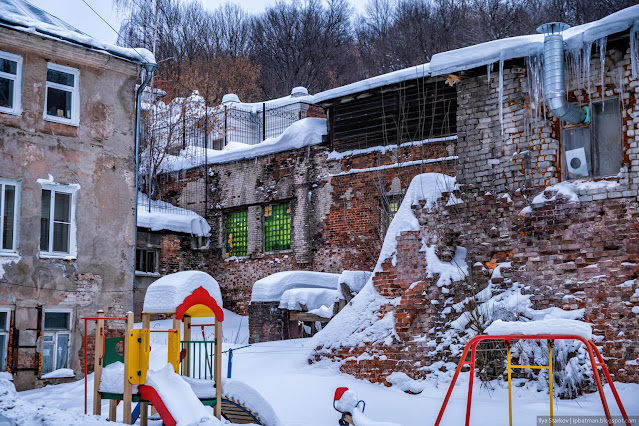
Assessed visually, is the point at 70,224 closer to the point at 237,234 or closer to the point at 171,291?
the point at 171,291

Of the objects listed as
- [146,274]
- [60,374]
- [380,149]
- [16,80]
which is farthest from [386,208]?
[16,80]

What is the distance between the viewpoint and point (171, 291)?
34.5ft

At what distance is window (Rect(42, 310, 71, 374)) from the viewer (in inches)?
580

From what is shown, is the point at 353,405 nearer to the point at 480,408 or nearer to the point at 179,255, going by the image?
the point at 480,408

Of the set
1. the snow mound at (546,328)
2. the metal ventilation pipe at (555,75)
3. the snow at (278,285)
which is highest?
the metal ventilation pipe at (555,75)

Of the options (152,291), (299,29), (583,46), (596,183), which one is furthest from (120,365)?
(299,29)

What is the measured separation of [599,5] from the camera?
31.9m

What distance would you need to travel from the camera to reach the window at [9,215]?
14438 millimetres

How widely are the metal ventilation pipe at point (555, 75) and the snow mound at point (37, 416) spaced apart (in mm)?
8038

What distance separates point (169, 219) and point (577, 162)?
1465cm

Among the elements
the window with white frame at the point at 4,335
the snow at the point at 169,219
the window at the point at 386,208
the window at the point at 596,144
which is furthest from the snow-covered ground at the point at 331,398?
the snow at the point at 169,219

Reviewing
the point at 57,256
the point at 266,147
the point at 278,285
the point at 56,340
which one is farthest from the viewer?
the point at 266,147

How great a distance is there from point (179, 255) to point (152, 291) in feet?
43.6

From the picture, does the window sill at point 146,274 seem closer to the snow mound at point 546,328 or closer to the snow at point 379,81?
the snow at point 379,81
